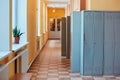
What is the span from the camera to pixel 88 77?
6965mm

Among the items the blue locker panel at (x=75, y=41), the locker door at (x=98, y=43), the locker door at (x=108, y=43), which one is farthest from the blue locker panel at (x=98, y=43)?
the blue locker panel at (x=75, y=41)

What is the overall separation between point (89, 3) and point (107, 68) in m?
2.22

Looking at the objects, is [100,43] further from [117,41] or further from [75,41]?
[75,41]

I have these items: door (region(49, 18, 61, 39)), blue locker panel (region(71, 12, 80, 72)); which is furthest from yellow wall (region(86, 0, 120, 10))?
door (region(49, 18, 61, 39))

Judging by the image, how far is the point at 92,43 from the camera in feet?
23.7

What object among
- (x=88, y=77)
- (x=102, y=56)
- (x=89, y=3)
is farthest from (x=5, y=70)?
(x=89, y=3)

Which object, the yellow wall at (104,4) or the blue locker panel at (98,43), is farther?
the yellow wall at (104,4)

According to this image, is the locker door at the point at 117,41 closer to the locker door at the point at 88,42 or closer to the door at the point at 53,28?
the locker door at the point at 88,42

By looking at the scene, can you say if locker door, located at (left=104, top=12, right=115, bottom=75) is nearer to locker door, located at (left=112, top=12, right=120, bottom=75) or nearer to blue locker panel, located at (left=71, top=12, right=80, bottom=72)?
locker door, located at (left=112, top=12, right=120, bottom=75)

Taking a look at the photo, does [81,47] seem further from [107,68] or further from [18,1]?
[18,1]

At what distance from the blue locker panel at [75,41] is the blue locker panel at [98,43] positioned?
2.09 ft

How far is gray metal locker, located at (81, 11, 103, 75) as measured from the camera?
7.14 meters

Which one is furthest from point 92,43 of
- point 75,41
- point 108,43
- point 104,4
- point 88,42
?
point 104,4

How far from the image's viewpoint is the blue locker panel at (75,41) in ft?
24.9
